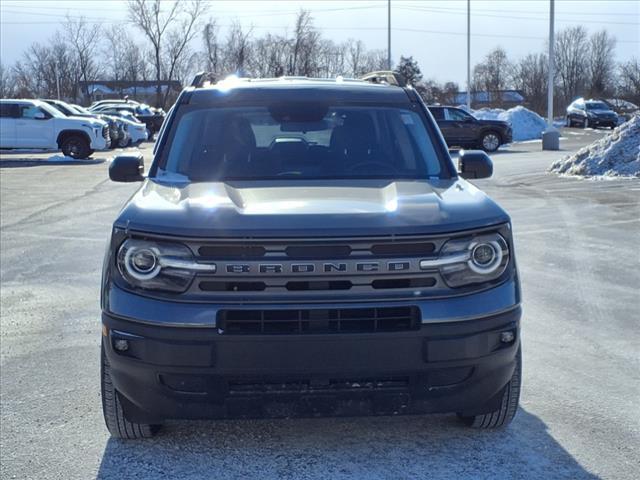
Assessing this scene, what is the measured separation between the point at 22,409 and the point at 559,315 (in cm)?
423

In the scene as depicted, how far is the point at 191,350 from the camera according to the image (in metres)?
3.39

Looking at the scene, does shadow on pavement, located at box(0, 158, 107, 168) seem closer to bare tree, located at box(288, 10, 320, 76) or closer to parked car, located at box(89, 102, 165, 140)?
parked car, located at box(89, 102, 165, 140)

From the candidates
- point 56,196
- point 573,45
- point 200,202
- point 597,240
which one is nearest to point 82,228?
point 56,196

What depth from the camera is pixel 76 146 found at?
2589 cm

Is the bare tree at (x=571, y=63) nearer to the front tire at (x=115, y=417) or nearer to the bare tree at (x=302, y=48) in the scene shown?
the bare tree at (x=302, y=48)

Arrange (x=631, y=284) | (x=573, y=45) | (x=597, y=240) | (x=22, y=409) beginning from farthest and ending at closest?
(x=573, y=45), (x=597, y=240), (x=631, y=284), (x=22, y=409)

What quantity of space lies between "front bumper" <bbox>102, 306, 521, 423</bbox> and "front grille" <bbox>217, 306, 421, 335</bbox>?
0.14ft

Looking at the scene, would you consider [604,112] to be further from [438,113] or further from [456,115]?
[438,113]

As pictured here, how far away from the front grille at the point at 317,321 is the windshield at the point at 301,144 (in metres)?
1.28

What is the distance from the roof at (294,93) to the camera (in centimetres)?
510

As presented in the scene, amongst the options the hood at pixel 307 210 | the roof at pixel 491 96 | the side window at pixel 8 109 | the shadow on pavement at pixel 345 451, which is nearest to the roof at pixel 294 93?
the hood at pixel 307 210

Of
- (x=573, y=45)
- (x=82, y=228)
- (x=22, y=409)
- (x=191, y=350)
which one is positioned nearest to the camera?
(x=191, y=350)

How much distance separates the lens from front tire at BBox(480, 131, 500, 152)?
94.1 feet

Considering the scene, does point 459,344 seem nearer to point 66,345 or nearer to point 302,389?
point 302,389
